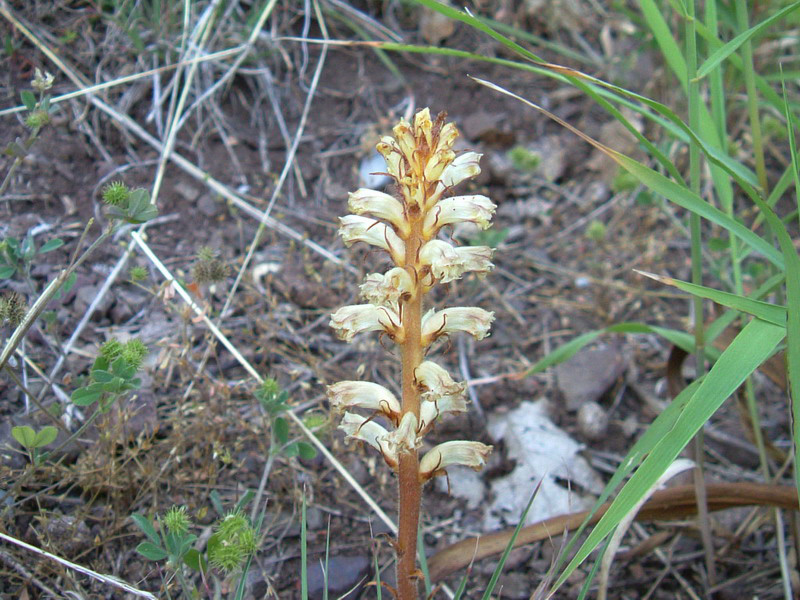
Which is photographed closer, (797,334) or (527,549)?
(797,334)

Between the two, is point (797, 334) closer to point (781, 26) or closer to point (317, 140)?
point (317, 140)

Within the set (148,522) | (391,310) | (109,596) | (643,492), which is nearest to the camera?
(643,492)

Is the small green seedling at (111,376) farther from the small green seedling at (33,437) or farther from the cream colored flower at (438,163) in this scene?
the cream colored flower at (438,163)

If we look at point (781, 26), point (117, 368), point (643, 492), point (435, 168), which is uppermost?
point (781, 26)

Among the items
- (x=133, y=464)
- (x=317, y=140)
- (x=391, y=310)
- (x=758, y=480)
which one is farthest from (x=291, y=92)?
(x=758, y=480)

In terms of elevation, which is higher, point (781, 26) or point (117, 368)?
point (781, 26)

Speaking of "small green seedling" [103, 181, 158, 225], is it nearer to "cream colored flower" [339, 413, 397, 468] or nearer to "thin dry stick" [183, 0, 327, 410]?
"thin dry stick" [183, 0, 327, 410]
